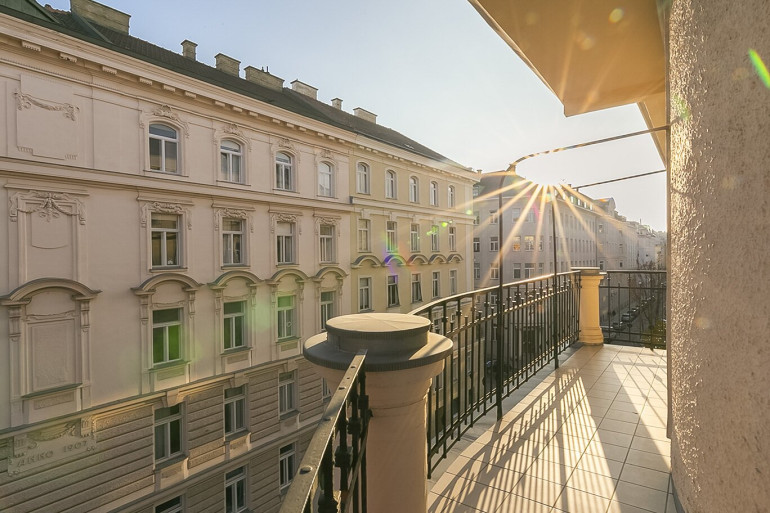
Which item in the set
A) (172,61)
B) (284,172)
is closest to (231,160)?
(284,172)

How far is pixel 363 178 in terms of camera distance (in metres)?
21.6

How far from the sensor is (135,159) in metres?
12.7

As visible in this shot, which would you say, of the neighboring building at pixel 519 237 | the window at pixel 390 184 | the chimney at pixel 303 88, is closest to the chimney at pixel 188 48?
the chimney at pixel 303 88

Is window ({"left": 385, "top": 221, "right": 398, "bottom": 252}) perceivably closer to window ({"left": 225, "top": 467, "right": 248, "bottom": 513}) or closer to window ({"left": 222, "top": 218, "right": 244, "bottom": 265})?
window ({"left": 222, "top": 218, "right": 244, "bottom": 265})

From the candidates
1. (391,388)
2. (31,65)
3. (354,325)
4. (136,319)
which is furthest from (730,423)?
(31,65)

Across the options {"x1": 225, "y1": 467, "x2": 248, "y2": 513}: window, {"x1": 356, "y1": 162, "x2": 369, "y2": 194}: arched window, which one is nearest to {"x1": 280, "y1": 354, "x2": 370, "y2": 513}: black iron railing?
{"x1": 225, "y1": 467, "x2": 248, "y2": 513}: window

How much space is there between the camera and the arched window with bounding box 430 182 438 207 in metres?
26.5

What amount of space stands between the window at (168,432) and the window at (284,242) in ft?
23.1

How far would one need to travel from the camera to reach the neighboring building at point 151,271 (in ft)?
35.2

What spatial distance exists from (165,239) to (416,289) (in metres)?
15.3

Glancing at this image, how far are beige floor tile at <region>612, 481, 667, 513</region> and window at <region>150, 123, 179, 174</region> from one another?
1515cm

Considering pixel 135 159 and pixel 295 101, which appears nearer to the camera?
pixel 135 159

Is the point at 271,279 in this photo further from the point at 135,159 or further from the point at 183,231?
the point at 135,159

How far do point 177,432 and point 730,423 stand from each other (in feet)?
52.8
